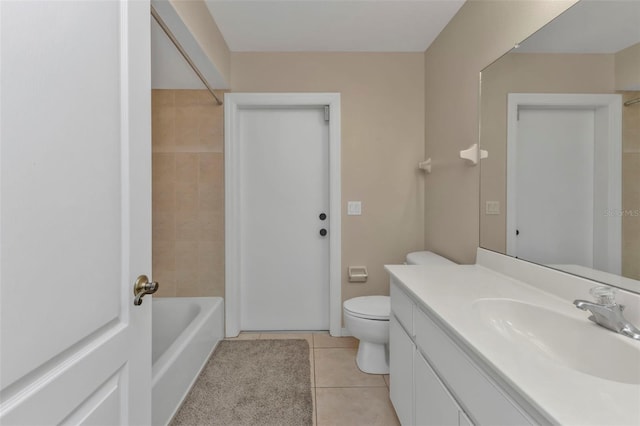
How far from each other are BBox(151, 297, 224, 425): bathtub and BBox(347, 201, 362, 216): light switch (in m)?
1.30

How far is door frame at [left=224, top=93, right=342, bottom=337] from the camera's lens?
96.4 inches

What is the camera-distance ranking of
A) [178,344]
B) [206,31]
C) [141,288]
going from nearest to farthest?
[141,288], [178,344], [206,31]

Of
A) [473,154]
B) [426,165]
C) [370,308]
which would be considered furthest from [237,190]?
[473,154]

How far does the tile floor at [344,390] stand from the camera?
1.61 m

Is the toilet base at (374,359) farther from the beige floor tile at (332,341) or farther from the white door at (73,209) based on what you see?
the white door at (73,209)

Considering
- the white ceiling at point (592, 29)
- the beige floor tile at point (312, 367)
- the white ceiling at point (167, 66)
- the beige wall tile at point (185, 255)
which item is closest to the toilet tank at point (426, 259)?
the beige floor tile at point (312, 367)

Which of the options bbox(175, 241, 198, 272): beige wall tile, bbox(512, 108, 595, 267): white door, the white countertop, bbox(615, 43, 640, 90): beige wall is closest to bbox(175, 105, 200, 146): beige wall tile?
bbox(175, 241, 198, 272): beige wall tile

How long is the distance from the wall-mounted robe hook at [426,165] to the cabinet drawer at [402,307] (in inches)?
47.1

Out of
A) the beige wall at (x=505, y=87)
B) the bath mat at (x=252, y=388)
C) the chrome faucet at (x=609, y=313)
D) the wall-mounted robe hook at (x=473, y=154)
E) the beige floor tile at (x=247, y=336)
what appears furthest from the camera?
the beige floor tile at (x=247, y=336)

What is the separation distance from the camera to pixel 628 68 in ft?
3.07

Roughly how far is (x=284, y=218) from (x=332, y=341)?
3.62 feet

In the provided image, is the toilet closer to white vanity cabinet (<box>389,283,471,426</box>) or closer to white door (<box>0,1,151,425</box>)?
white vanity cabinet (<box>389,283,471,426</box>)

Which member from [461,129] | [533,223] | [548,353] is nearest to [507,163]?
[533,223]

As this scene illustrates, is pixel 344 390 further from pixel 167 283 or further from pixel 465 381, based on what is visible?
pixel 167 283
